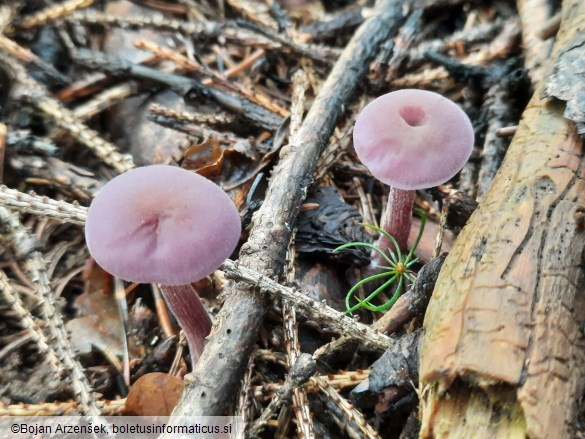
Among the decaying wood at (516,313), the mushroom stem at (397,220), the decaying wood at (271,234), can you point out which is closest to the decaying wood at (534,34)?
the decaying wood at (271,234)

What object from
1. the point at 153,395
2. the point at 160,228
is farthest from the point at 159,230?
the point at 153,395

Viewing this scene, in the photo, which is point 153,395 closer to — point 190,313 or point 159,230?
point 190,313

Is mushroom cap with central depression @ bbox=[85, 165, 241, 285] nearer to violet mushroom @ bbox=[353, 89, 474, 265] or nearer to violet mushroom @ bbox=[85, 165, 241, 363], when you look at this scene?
violet mushroom @ bbox=[85, 165, 241, 363]

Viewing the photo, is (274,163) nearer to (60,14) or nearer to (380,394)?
(380,394)

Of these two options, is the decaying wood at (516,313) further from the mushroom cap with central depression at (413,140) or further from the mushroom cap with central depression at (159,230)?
the mushroom cap with central depression at (159,230)

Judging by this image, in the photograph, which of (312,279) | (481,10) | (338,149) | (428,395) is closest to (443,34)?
(481,10)
